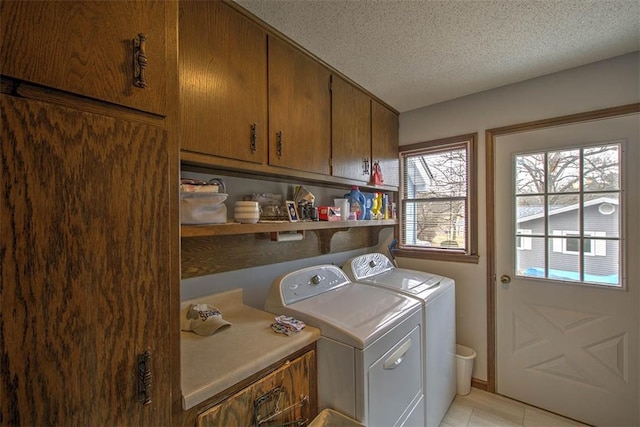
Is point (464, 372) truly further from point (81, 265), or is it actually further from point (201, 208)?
point (81, 265)

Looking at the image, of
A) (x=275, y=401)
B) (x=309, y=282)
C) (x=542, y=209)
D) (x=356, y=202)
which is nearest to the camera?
(x=275, y=401)

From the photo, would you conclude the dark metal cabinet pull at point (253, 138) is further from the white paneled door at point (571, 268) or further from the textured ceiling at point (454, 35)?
the white paneled door at point (571, 268)

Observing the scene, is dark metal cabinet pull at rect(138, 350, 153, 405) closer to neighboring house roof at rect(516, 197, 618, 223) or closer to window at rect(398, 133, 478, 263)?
window at rect(398, 133, 478, 263)

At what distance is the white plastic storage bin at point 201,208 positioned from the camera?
1.09m

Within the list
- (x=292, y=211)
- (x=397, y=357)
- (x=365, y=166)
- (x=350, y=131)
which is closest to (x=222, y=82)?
(x=292, y=211)

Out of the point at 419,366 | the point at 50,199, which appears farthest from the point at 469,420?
the point at 50,199

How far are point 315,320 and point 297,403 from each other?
1.08ft

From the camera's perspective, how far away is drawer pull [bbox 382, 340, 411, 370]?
4.18ft

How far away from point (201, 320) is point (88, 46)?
1075 millimetres

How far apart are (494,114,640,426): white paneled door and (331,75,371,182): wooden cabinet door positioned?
1.06 metres

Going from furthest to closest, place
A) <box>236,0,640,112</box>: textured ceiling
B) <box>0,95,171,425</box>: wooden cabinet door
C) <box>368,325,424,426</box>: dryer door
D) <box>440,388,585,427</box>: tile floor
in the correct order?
<box>440,388,585,427</box>: tile floor, <box>236,0,640,112</box>: textured ceiling, <box>368,325,424,426</box>: dryer door, <box>0,95,171,425</box>: wooden cabinet door

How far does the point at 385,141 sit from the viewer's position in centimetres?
242

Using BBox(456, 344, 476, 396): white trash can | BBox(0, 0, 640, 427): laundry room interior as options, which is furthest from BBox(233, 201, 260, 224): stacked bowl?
BBox(456, 344, 476, 396): white trash can

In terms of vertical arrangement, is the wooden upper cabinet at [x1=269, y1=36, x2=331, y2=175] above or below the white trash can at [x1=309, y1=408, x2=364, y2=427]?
above
